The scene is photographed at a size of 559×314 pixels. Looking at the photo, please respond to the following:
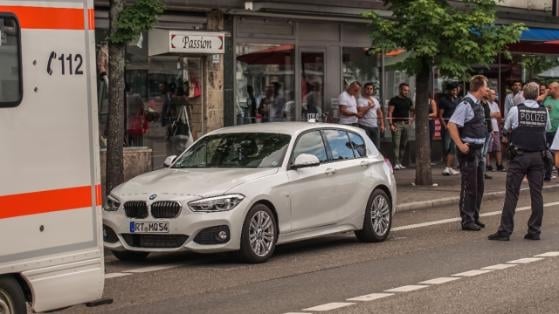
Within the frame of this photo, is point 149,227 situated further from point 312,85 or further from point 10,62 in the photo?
point 312,85

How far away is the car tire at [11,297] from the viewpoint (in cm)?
675

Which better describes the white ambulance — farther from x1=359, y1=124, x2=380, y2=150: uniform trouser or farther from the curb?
x1=359, y1=124, x2=380, y2=150: uniform trouser

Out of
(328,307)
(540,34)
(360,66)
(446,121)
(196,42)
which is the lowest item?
(328,307)

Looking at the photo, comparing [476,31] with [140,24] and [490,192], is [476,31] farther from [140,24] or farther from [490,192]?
[140,24]

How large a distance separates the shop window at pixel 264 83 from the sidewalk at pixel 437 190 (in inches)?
120

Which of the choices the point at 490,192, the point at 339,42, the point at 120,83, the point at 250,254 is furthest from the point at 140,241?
the point at 339,42

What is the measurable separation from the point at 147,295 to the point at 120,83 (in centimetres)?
545

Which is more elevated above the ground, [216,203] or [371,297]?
[216,203]

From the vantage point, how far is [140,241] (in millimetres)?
11008

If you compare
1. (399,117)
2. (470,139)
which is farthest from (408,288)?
(399,117)

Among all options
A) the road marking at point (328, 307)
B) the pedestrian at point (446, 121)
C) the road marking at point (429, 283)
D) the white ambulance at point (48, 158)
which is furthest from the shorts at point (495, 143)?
the white ambulance at point (48, 158)

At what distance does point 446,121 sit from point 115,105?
11.4 m

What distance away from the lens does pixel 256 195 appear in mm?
11016

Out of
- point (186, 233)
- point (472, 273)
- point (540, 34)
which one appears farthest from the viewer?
point (540, 34)
